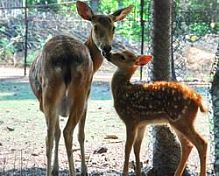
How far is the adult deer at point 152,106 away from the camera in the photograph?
4762 mm

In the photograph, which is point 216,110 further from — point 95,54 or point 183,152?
point 95,54

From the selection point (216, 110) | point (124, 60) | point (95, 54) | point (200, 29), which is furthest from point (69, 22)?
point (216, 110)

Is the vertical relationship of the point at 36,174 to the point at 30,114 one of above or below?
above

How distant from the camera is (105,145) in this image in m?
7.08

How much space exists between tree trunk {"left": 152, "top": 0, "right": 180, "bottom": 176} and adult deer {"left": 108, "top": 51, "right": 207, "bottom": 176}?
39cm

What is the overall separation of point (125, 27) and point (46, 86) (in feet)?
28.0

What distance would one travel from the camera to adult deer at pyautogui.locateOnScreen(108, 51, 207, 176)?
4.76 meters

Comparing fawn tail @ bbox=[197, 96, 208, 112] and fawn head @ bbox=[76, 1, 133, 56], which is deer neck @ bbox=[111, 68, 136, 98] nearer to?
fawn head @ bbox=[76, 1, 133, 56]

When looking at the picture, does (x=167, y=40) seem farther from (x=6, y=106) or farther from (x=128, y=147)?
(x=6, y=106)

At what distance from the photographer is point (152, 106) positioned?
4.84 meters

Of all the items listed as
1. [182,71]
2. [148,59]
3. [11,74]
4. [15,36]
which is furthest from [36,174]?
[15,36]

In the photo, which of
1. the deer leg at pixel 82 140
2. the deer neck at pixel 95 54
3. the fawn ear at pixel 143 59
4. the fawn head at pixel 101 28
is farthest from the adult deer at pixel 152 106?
the deer neck at pixel 95 54

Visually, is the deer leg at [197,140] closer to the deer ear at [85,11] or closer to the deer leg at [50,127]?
the deer leg at [50,127]

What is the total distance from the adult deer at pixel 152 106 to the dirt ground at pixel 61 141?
16 cm
